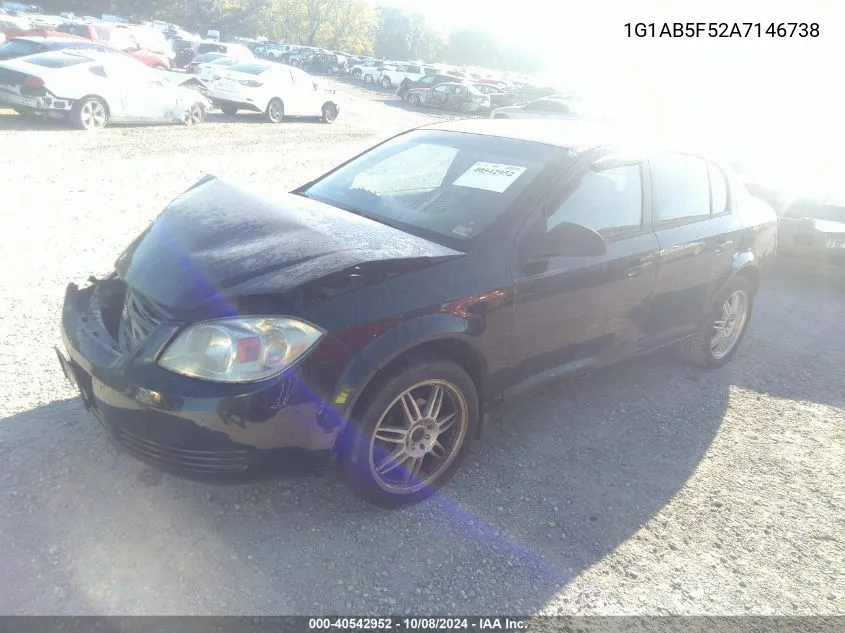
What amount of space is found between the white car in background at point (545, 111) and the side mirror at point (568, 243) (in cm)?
1176

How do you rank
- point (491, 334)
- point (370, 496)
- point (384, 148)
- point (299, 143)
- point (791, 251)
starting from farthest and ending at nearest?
point (299, 143)
point (791, 251)
point (384, 148)
point (491, 334)
point (370, 496)

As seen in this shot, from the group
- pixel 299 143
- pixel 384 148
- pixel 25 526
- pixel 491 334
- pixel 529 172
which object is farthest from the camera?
pixel 299 143

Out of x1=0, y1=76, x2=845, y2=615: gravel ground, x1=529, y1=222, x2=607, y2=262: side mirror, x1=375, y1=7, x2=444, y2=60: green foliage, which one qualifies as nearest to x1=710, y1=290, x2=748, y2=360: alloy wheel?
x1=0, y1=76, x2=845, y2=615: gravel ground

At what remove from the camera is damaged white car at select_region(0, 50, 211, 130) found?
11.3m

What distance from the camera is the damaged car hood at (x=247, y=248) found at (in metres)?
2.59

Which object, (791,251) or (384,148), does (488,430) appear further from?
(791,251)

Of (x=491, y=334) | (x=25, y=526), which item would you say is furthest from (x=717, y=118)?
(x=25, y=526)

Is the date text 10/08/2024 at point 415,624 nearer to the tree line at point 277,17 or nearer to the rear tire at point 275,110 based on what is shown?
the rear tire at point 275,110

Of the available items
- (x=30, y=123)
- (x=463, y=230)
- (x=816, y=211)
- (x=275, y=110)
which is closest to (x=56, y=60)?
(x=30, y=123)

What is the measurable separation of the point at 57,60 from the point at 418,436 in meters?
12.4

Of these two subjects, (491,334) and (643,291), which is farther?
(643,291)

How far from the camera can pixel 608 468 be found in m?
3.50

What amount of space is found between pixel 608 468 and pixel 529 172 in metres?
1.67

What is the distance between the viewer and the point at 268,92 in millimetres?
16672
